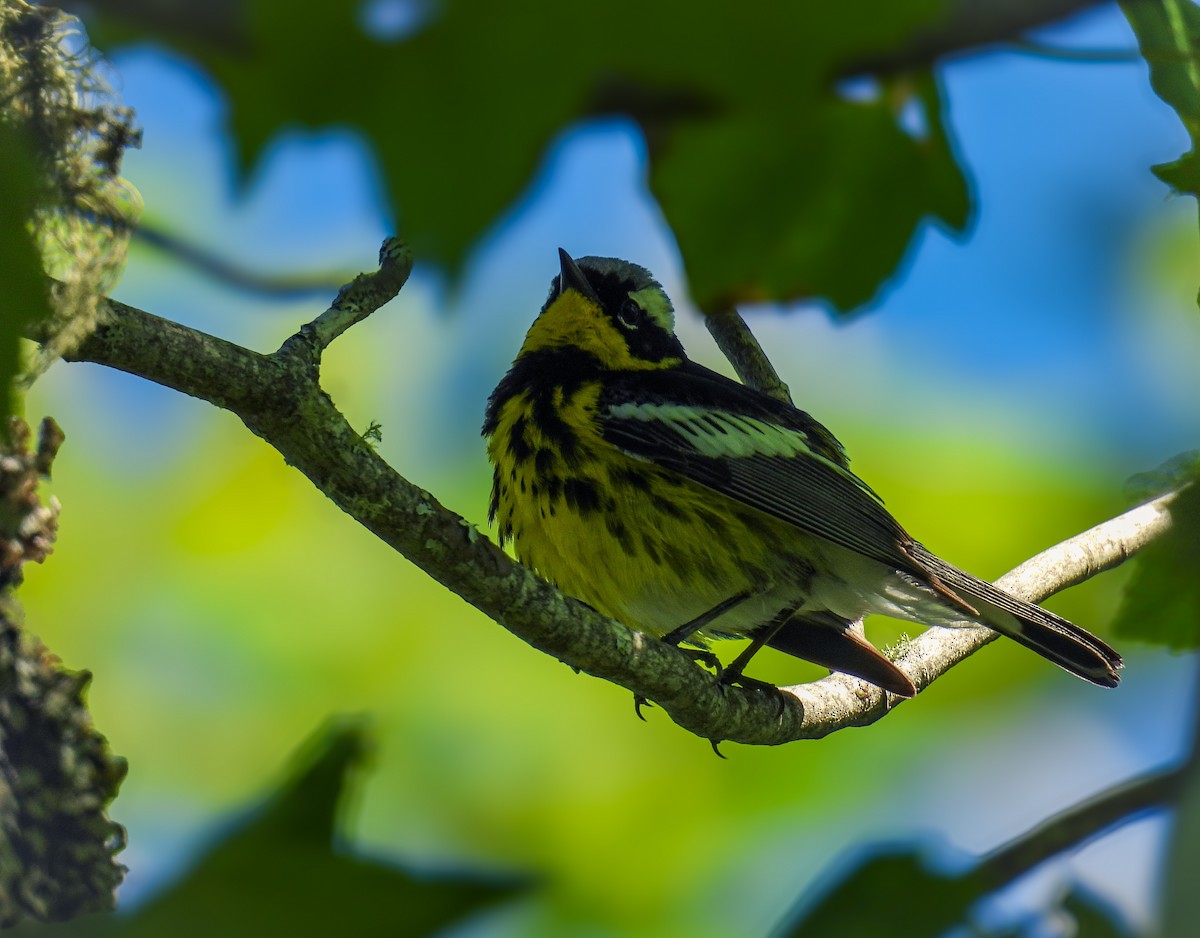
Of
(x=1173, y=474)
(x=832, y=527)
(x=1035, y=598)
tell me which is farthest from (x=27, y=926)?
(x=1035, y=598)

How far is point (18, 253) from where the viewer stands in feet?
2.91

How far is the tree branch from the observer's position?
7.65 ft

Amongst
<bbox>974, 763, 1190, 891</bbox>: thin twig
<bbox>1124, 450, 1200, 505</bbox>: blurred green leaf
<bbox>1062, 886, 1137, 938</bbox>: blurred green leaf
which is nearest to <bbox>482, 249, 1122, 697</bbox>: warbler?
<bbox>1124, 450, 1200, 505</bbox>: blurred green leaf

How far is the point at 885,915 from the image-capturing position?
77 centimetres

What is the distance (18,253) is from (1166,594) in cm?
171

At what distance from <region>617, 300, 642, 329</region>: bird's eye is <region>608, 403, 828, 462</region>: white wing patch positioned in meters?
0.55

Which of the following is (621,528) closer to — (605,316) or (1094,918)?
(605,316)

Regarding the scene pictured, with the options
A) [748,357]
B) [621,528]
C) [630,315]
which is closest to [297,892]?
[621,528]

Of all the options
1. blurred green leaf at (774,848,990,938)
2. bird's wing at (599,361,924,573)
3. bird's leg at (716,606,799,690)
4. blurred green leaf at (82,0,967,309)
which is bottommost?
blurred green leaf at (774,848,990,938)

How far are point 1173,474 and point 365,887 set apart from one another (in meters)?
1.77

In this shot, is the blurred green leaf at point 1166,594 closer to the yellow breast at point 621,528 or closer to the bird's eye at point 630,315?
the yellow breast at point 621,528

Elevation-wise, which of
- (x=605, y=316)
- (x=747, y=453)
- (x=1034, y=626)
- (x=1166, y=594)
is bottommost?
(x=1166, y=594)

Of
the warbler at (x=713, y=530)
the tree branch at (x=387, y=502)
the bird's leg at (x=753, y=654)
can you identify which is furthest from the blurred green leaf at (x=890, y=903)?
the warbler at (x=713, y=530)

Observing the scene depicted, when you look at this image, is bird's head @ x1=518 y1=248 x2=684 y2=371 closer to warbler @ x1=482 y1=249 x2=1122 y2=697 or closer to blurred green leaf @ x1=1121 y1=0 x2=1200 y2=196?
warbler @ x1=482 y1=249 x2=1122 y2=697
